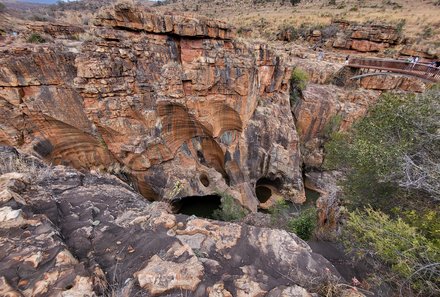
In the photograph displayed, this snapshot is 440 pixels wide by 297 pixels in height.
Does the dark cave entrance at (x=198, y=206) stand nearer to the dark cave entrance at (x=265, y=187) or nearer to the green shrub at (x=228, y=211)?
the green shrub at (x=228, y=211)

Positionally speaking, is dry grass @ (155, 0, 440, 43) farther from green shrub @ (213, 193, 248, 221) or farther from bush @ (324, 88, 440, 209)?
bush @ (324, 88, 440, 209)

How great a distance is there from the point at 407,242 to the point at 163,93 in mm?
11220

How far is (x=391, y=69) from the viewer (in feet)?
53.0

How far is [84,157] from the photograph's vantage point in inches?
487

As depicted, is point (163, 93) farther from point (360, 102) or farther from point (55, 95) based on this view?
point (360, 102)

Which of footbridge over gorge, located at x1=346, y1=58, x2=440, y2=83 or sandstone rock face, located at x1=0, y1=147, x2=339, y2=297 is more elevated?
footbridge over gorge, located at x1=346, y1=58, x2=440, y2=83

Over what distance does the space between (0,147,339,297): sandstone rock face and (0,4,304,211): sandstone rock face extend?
3.73 metres

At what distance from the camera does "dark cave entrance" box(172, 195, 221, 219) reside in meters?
14.7

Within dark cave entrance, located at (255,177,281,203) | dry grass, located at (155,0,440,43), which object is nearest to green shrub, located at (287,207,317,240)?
dark cave entrance, located at (255,177,281,203)

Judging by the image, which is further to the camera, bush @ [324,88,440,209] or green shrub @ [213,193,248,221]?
green shrub @ [213,193,248,221]

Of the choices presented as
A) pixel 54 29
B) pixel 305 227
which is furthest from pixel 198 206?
pixel 54 29

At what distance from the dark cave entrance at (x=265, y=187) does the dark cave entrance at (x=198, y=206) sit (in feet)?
11.9

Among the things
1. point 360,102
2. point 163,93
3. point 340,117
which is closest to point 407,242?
point 163,93

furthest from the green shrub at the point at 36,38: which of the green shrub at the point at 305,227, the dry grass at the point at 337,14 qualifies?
the green shrub at the point at 305,227
